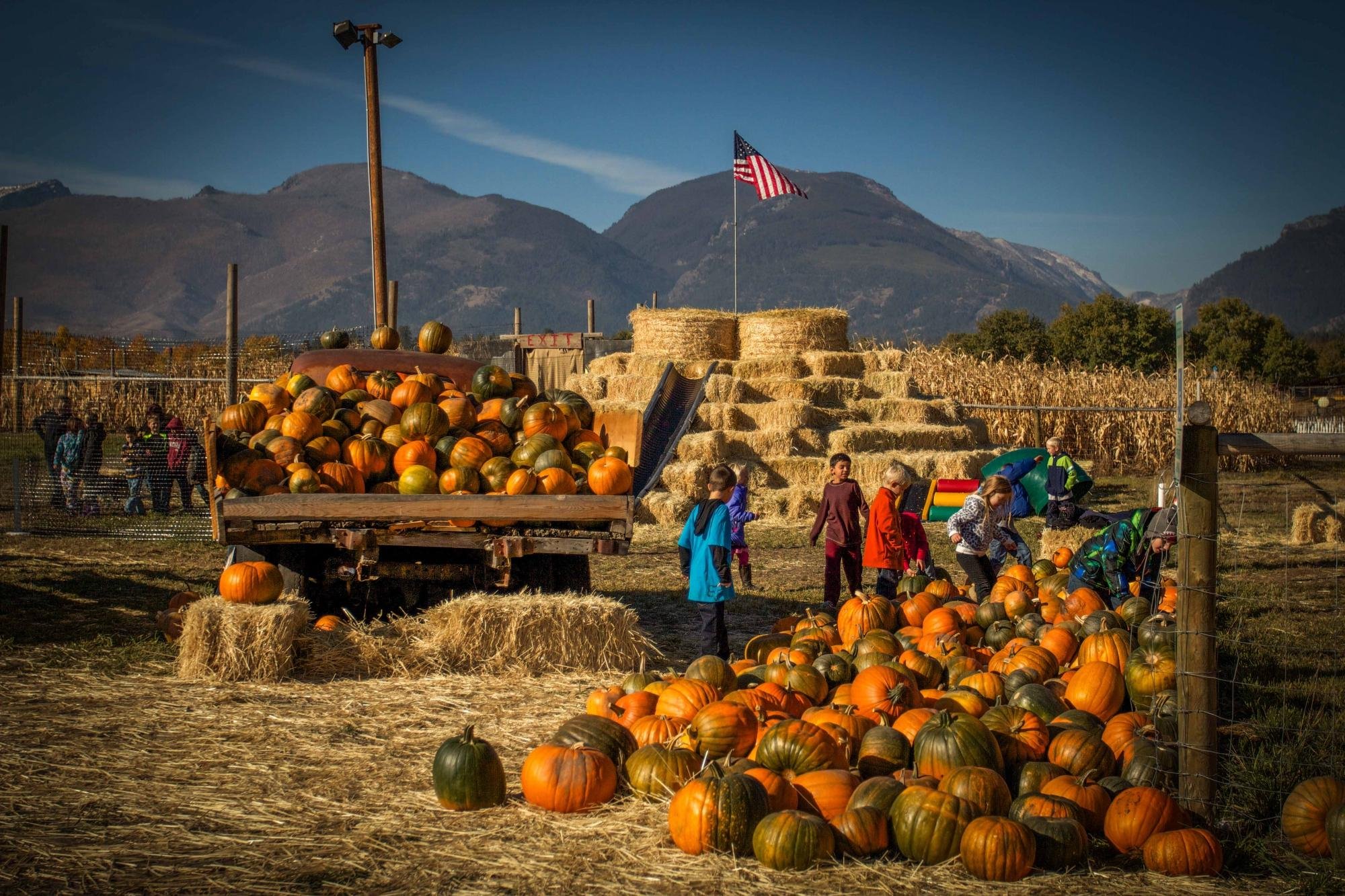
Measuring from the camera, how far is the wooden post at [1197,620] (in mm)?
4605

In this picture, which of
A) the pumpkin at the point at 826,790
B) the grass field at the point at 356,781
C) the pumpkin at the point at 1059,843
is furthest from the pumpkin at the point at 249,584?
the pumpkin at the point at 1059,843

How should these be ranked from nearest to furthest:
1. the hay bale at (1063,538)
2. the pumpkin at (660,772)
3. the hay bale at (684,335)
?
the pumpkin at (660,772) → the hay bale at (1063,538) → the hay bale at (684,335)

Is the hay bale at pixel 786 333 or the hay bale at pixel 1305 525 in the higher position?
the hay bale at pixel 786 333

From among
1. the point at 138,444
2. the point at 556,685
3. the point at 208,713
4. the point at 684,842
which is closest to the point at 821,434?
the point at 138,444

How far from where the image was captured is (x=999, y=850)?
4.03 metres

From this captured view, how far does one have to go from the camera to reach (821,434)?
1852 centimetres

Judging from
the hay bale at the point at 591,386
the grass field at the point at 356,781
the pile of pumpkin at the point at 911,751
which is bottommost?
the grass field at the point at 356,781

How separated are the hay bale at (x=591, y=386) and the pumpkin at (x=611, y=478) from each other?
11.6 metres

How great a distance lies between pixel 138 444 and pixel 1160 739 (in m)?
15.0

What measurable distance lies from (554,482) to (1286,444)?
441 centimetres

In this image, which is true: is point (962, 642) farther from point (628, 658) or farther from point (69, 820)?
point (69, 820)

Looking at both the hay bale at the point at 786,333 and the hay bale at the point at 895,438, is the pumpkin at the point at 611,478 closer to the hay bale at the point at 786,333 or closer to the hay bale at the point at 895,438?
the hay bale at the point at 895,438

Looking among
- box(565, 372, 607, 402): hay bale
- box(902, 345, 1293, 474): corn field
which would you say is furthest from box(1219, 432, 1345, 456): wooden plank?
box(902, 345, 1293, 474): corn field

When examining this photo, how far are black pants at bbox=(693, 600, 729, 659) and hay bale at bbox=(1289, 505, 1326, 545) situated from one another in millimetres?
10156
